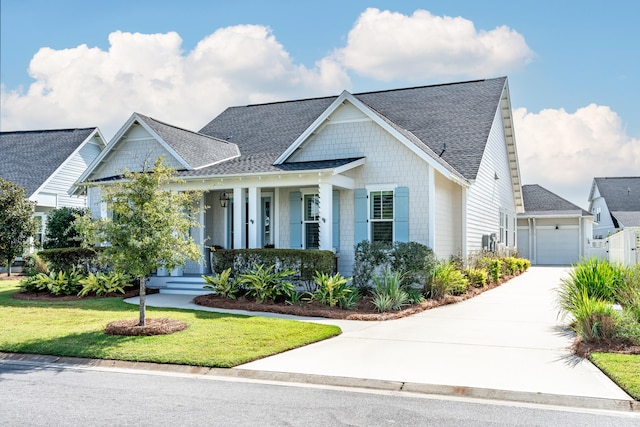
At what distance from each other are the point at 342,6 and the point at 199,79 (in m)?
5.53

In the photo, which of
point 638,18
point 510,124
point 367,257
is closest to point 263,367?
point 367,257

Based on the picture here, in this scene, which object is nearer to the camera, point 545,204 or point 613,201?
point 545,204

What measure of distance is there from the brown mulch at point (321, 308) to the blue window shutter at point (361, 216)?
103 inches

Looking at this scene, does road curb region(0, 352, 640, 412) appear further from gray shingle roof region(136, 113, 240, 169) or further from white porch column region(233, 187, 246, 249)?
gray shingle roof region(136, 113, 240, 169)

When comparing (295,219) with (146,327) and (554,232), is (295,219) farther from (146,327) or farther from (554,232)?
(554,232)

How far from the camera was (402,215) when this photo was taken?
1616 centimetres

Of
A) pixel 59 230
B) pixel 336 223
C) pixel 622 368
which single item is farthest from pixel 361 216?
pixel 59 230

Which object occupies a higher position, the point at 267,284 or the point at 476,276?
the point at 267,284

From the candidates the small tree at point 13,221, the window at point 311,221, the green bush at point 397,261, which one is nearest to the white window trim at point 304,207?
the window at point 311,221

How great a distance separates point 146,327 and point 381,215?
8.09 metres

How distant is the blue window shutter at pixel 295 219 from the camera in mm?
17203

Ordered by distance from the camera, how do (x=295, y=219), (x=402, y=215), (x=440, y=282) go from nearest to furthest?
(x=440, y=282) → (x=402, y=215) → (x=295, y=219)

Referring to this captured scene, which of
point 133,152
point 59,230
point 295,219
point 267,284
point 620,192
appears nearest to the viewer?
point 267,284

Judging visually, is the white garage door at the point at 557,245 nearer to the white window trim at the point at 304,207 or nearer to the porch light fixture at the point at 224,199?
the white window trim at the point at 304,207
